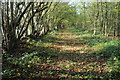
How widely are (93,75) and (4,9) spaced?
25.0 feet

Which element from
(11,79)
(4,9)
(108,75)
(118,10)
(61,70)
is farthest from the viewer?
(118,10)

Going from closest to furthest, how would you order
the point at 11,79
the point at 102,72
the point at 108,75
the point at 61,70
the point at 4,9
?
the point at 11,79, the point at 108,75, the point at 102,72, the point at 61,70, the point at 4,9

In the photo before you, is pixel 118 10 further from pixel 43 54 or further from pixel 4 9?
pixel 4 9

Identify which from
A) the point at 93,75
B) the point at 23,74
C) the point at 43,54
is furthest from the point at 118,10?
the point at 23,74

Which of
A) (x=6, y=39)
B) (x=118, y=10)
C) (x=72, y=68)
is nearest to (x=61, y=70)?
(x=72, y=68)

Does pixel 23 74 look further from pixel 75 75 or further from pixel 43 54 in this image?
pixel 43 54

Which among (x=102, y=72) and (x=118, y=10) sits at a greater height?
(x=118, y=10)

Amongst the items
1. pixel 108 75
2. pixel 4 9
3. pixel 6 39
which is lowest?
pixel 108 75

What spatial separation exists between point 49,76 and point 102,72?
8.87 ft

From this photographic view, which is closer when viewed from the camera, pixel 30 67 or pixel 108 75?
pixel 108 75

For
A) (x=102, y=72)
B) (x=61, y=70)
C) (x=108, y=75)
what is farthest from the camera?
(x=61, y=70)

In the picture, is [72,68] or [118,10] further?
[118,10]

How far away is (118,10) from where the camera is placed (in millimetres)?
18578

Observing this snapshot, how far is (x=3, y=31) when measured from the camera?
32.7 feet
